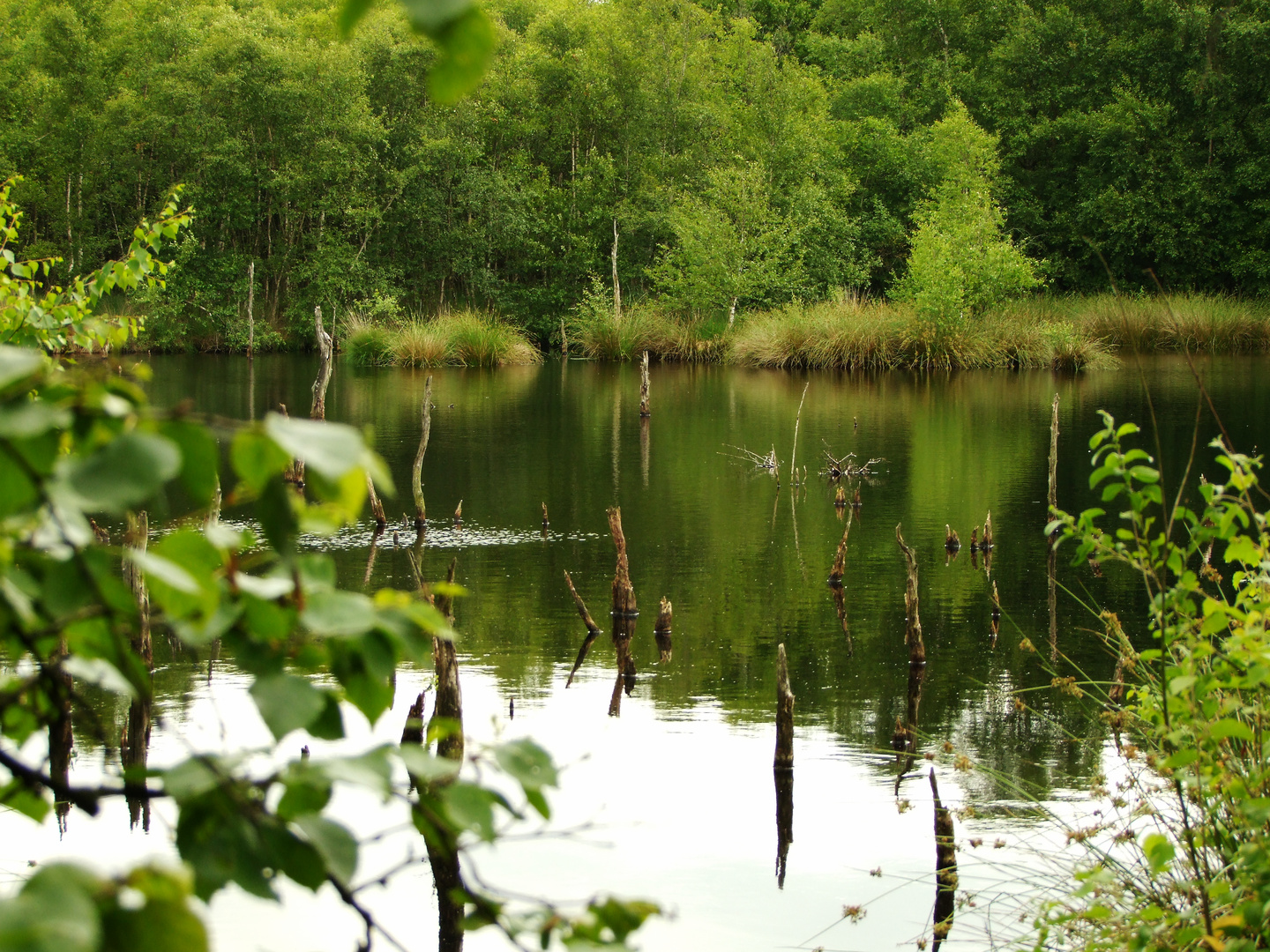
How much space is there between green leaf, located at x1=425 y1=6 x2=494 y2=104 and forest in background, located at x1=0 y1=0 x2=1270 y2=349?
1629 inches

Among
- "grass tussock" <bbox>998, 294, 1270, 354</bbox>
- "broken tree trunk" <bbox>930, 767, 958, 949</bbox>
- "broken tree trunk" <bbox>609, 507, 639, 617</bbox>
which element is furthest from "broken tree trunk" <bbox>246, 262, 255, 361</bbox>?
"broken tree trunk" <bbox>930, 767, 958, 949</bbox>

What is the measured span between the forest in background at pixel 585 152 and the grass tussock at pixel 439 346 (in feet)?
8.49

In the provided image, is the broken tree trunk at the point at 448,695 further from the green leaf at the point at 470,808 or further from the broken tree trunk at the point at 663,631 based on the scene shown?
the green leaf at the point at 470,808

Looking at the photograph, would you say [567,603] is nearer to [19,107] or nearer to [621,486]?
[621,486]

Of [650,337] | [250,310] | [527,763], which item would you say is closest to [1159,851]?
[527,763]

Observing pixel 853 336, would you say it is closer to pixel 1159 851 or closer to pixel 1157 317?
pixel 1157 317

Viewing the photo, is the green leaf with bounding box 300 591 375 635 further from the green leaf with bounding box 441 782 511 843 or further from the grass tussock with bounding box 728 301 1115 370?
the grass tussock with bounding box 728 301 1115 370

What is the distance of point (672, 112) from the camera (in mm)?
47750

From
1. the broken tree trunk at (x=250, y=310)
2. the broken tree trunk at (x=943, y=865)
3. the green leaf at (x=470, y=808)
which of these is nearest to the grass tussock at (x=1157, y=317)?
the broken tree trunk at (x=250, y=310)

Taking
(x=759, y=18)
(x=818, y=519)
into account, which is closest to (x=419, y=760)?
(x=818, y=519)

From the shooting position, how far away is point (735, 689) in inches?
371

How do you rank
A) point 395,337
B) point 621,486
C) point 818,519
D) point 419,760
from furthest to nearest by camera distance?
point 395,337, point 621,486, point 818,519, point 419,760

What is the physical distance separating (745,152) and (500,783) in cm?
4192

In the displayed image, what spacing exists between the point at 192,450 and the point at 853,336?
117 ft
